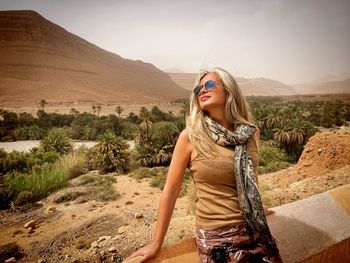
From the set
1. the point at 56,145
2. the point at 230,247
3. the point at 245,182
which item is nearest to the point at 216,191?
the point at 245,182

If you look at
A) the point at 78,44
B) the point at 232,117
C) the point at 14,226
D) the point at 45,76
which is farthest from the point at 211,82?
the point at 78,44

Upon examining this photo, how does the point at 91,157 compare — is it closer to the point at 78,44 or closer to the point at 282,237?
the point at 282,237

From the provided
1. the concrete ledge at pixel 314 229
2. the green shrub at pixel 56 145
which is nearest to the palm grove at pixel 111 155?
the green shrub at pixel 56 145

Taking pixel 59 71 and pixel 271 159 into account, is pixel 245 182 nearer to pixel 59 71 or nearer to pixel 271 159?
pixel 271 159

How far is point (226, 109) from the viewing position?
1774 mm

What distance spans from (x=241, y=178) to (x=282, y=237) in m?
0.83

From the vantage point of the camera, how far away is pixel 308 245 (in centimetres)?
206

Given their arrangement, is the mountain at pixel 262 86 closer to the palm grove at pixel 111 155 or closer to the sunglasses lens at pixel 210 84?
the palm grove at pixel 111 155

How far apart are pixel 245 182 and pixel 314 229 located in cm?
105

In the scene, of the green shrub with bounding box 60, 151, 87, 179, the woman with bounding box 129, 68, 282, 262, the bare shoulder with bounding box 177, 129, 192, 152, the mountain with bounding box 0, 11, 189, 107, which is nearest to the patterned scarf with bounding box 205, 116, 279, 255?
the woman with bounding box 129, 68, 282, 262

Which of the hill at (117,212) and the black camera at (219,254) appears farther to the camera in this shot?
the hill at (117,212)

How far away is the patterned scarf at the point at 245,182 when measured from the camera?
156 cm

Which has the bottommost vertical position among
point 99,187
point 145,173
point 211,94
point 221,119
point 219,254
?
point 145,173

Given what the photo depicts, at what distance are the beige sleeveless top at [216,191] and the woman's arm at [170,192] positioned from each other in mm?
59
